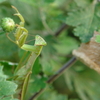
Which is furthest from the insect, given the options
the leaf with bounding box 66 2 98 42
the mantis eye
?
the leaf with bounding box 66 2 98 42

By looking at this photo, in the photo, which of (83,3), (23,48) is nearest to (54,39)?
(83,3)

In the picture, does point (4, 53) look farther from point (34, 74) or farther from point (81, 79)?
point (81, 79)

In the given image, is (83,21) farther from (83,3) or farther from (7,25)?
(7,25)

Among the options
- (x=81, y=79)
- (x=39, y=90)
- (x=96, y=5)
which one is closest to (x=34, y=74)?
(x=39, y=90)

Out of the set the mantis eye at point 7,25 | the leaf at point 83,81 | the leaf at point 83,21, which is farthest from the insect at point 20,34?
the leaf at point 83,81

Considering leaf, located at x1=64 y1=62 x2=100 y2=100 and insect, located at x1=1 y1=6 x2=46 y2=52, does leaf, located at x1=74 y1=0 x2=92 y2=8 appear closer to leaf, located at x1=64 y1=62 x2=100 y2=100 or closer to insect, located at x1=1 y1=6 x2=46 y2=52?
insect, located at x1=1 y1=6 x2=46 y2=52

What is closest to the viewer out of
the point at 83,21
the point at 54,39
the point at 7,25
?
the point at 7,25

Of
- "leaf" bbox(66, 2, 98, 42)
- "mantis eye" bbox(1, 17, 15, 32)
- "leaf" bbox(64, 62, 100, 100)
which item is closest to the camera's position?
"mantis eye" bbox(1, 17, 15, 32)
